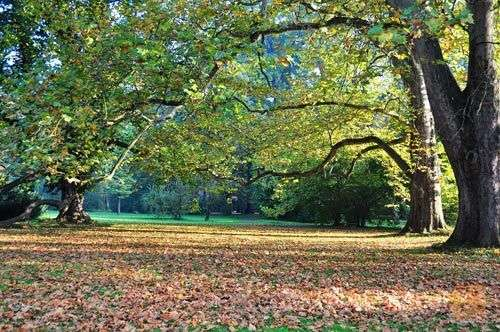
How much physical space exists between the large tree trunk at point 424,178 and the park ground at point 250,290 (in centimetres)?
688

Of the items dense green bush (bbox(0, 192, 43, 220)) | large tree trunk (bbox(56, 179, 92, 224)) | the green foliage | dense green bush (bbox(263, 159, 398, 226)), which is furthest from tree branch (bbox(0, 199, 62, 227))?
the green foliage

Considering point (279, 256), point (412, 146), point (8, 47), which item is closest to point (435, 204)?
point (412, 146)

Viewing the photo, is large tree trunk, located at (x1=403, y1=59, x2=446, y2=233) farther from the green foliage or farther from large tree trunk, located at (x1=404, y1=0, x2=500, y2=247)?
the green foliage

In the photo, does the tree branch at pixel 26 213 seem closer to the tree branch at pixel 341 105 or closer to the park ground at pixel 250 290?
the park ground at pixel 250 290

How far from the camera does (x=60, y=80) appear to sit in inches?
364

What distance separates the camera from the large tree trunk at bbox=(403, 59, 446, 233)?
20250 millimetres

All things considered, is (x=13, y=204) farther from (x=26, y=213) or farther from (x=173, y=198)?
(x=173, y=198)

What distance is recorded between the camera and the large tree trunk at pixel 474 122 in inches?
515

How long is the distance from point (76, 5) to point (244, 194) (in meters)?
34.3

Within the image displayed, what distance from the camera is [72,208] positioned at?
29922 millimetres

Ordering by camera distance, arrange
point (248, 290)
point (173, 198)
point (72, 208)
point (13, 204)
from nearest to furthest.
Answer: point (248, 290) → point (72, 208) → point (13, 204) → point (173, 198)

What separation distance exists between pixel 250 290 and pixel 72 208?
2369 cm

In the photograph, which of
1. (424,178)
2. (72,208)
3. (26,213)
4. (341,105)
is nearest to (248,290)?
(341,105)

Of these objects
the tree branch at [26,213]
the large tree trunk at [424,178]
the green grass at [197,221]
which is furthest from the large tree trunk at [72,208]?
the large tree trunk at [424,178]
